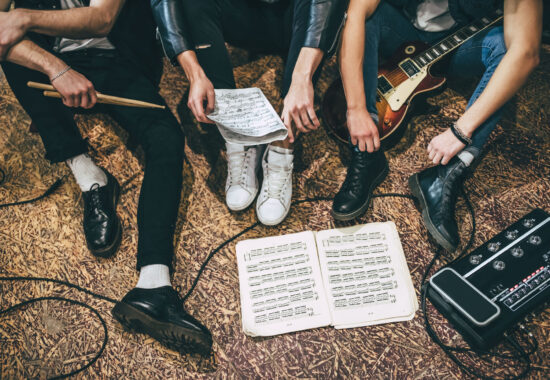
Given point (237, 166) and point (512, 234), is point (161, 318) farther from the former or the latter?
point (512, 234)

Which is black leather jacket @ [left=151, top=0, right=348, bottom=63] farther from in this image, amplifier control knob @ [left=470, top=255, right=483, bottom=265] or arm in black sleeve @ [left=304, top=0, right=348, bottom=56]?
amplifier control knob @ [left=470, top=255, right=483, bottom=265]

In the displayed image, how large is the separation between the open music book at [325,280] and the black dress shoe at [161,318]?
231 mm

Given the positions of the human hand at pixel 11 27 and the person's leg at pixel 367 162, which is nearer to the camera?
the human hand at pixel 11 27

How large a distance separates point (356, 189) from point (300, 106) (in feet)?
1.59

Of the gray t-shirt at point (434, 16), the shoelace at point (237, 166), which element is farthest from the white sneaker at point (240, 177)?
the gray t-shirt at point (434, 16)

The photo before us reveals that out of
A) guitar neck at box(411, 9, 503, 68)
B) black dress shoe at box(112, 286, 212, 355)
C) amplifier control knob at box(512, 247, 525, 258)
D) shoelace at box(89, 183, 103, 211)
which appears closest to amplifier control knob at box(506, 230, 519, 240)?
amplifier control knob at box(512, 247, 525, 258)

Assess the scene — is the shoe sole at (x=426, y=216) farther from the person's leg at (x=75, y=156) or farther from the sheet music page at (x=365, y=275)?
the person's leg at (x=75, y=156)

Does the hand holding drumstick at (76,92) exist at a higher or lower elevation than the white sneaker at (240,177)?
higher

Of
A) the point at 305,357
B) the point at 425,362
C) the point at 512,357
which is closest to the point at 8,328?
the point at 305,357

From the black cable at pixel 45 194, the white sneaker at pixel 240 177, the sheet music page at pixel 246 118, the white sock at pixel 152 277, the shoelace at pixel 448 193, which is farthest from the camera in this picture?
the black cable at pixel 45 194

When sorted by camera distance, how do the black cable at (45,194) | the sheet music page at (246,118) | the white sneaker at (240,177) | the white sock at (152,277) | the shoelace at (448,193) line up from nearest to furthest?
the sheet music page at (246,118) < the white sock at (152,277) < the shoelace at (448,193) < the white sneaker at (240,177) < the black cable at (45,194)

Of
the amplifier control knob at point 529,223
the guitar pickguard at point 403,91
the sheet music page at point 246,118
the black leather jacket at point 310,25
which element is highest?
the black leather jacket at point 310,25

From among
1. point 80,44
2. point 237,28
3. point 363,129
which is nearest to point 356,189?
point 363,129

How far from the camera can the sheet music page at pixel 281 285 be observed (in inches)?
58.0
